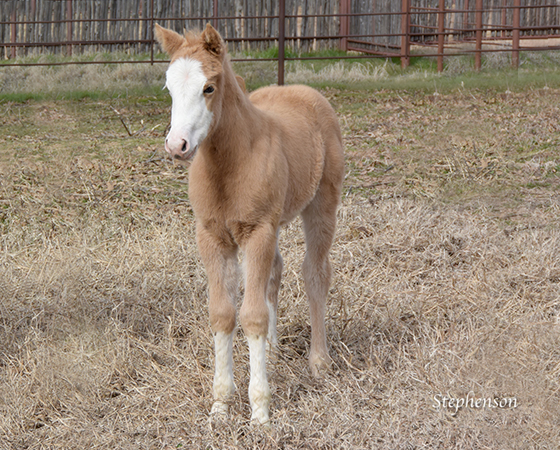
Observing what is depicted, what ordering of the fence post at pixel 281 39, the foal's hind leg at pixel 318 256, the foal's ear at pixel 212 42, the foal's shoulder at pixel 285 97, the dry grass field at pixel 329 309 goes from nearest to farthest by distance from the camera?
the foal's ear at pixel 212 42, the dry grass field at pixel 329 309, the foal's hind leg at pixel 318 256, the foal's shoulder at pixel 285 97, the fence post at pixel 281 39

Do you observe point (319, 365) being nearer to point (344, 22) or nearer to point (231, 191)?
point (231, 191)

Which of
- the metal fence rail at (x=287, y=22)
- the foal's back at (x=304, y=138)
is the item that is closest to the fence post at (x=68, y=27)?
the metal fence rail at (x=287, y=22)

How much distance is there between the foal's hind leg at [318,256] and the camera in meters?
4.05

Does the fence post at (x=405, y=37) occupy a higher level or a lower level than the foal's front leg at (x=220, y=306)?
higher

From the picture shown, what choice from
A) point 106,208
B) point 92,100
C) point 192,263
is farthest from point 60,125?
point 192,263

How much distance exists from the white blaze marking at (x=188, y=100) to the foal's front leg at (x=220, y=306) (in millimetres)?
632

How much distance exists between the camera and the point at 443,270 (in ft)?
16.6

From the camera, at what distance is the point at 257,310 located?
11.0 ft

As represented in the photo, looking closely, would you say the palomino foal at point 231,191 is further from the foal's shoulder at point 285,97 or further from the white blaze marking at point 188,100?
the foal's shoulder at point 285,97

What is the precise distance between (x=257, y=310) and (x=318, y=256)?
2.88ft

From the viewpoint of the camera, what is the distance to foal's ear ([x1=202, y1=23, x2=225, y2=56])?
312 cm

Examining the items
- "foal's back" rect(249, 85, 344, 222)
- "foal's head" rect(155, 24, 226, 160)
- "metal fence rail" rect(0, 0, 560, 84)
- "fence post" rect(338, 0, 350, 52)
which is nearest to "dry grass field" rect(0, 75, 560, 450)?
"foal's back" rect(249, 85, 344, 222)

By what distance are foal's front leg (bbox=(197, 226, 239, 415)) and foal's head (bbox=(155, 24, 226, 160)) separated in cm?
63

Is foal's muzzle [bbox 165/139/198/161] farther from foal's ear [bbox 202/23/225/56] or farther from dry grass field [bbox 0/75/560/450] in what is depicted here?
dry grass field [bbox 0/75/560/450]
